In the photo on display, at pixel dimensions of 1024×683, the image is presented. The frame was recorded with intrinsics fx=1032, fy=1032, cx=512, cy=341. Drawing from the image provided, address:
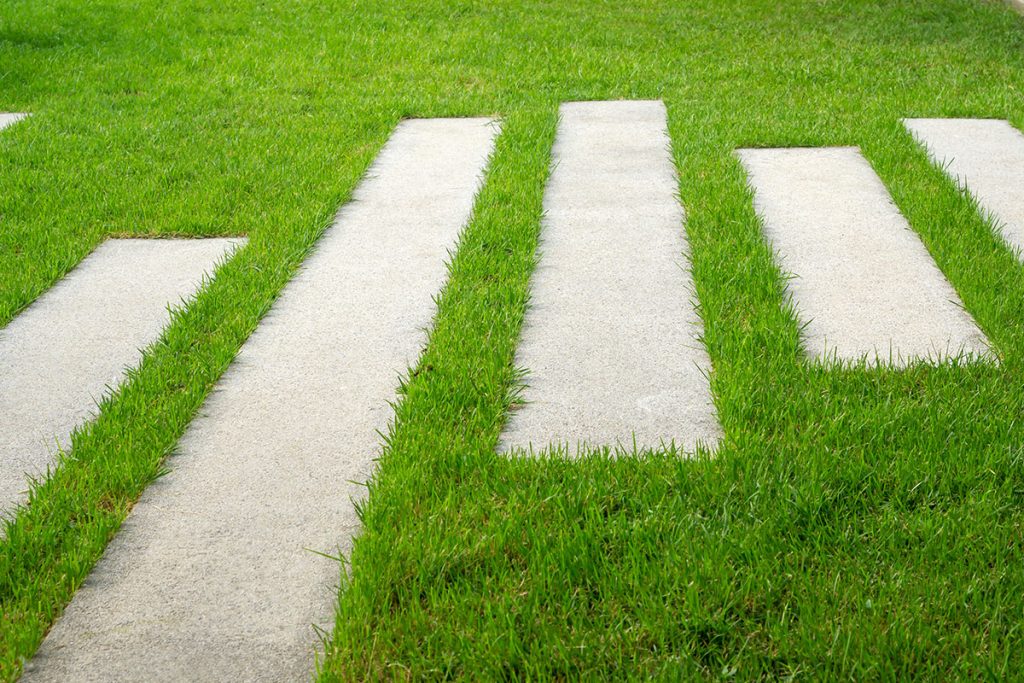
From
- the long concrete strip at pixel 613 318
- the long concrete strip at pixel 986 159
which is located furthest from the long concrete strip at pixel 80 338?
the long concrete strip at pixel 986 159

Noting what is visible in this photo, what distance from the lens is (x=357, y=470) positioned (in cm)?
258

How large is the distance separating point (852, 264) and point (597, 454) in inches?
66.3

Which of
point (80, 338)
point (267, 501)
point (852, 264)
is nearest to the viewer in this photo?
point (267, 501)

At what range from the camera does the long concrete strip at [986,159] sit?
4.19 m

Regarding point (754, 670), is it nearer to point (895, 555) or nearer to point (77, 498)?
point (895, 555)

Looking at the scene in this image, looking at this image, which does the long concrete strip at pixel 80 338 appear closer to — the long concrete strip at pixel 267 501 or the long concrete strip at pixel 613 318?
the long concrete strip at pixel 267 501

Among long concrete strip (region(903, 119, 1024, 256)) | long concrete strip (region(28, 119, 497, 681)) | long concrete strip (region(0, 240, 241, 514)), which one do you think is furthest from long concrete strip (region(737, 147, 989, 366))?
long concrete strip (region(0, 240, 241, 514))

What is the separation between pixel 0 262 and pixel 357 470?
217 cm

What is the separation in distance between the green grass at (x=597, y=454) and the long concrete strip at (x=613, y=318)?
0.08m

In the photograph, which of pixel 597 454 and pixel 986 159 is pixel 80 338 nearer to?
pixel 597 454

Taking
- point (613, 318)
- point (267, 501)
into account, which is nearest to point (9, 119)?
point (613, 318)

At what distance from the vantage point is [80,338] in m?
3.36

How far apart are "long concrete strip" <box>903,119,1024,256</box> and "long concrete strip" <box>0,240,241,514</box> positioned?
3096 millimetres

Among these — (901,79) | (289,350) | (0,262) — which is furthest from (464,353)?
(901,79)
